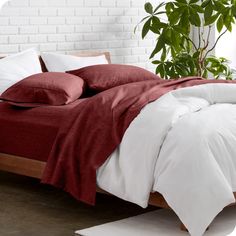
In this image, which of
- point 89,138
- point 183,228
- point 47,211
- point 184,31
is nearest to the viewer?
point 183,228

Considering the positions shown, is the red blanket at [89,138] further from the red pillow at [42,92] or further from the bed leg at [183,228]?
the bed leg at [183,228]

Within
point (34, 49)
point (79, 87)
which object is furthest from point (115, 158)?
point (34, 49)

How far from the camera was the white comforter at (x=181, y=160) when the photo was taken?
149 inches

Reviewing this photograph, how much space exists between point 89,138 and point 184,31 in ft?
10.0

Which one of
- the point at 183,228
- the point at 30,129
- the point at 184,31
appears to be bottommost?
the point at 183,228

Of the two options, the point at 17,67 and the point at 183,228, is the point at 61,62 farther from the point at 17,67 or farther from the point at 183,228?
the point at 183,228

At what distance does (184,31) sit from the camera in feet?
23.5

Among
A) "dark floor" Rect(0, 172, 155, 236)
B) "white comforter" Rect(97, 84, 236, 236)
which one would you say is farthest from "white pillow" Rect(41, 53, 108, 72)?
"white comforter" Rect(97, 84, 236, 236)

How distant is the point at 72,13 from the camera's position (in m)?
6.88

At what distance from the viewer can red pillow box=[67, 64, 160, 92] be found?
5.51 meters

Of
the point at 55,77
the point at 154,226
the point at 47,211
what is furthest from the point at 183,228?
the point at 55,77

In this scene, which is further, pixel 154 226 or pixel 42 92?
pixel 42 92

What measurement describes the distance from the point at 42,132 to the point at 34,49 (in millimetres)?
1561

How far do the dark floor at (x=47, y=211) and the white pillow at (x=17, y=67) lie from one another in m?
0.79
